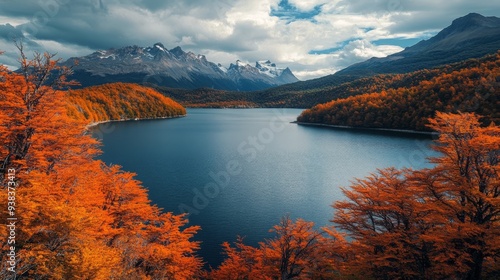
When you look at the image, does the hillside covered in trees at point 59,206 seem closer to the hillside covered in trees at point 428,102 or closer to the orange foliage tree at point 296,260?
the orange foliage tree at point 296,260

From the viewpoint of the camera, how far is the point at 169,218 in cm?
3694

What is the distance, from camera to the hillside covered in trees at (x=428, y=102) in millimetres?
118750

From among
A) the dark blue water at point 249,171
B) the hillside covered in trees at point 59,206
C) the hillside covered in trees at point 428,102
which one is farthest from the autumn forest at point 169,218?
the hillside covered in trees at point 428,102

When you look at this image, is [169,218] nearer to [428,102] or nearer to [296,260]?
[296,260]

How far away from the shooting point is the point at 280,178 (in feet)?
230

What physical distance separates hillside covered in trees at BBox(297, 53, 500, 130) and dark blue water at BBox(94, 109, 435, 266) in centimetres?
2136

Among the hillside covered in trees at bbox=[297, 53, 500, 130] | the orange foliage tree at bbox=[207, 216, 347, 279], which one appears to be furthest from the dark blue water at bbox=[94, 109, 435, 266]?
the hillside covered in trees at bbox=[297, 53, 500, 130]

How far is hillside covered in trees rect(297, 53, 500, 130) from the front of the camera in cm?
11875

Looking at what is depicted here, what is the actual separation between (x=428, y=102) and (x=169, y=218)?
473ft

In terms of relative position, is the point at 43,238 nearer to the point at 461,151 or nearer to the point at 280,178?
the point at 461,151

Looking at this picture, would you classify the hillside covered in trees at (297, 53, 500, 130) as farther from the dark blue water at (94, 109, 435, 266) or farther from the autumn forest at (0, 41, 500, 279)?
the autumn forest at (0, 41, 500, 279)

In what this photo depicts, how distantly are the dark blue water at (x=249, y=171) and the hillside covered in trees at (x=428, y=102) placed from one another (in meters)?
21.4

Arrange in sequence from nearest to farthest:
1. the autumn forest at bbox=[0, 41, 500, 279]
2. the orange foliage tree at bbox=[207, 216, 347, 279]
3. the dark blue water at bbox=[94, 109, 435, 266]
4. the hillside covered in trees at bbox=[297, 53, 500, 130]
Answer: the autumn forest at bbox=[0, 41, 500, 279] < the orange foliage tree at bbox=[207, 216, 347, 279] < the dark blue water at bbox=[94, 109, 435, 266] < the hillside covered in trees at bbox=[297, 53, 500, 130]

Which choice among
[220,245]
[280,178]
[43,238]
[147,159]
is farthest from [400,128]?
[43,238]
